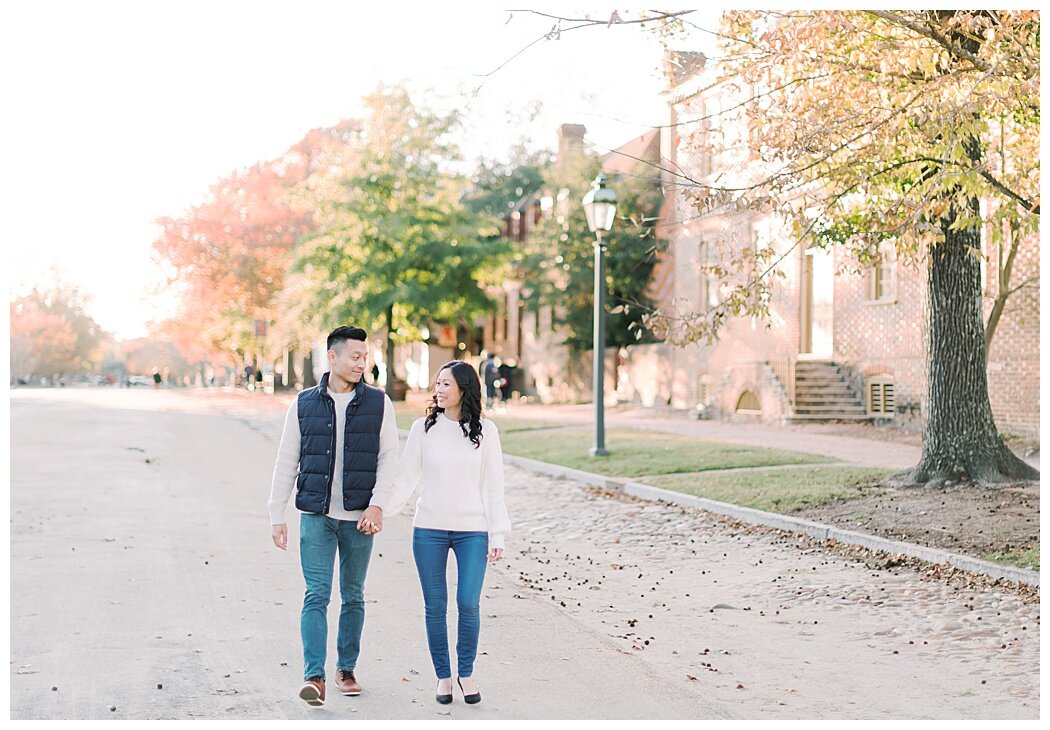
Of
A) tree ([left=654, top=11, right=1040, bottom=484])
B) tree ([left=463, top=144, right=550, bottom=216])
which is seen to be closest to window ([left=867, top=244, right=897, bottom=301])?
tree ([left=654, top=11, right=1040, bottom=484])

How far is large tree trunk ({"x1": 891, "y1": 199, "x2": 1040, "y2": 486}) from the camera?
13.3 m

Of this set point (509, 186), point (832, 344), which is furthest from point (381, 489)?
point (509, 186)

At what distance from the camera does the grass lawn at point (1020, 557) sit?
9.14m

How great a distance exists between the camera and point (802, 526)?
11750 millimetres

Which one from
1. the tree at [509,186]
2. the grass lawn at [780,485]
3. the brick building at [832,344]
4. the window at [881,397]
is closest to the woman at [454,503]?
the grass lawn at [780,485]

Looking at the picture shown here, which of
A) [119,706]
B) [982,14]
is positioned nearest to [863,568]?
[982,14]

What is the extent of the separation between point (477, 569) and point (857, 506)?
7546 mm

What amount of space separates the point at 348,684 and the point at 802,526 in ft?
22.6

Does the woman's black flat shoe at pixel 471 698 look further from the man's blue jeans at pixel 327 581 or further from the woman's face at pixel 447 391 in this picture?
the woman's face at pixel 447 391

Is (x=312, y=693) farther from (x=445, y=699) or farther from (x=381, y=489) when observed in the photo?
(x=381, y=489)

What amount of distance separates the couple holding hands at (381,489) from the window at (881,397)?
19854 millimetres

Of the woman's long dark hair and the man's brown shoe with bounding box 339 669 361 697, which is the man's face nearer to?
the woman's long dark hair
